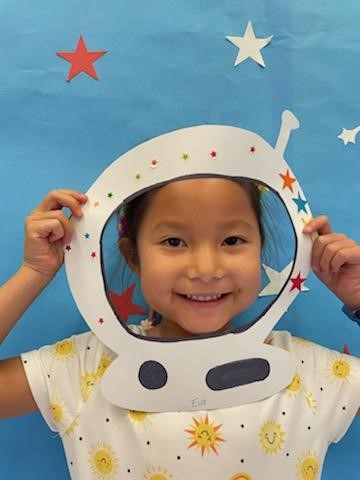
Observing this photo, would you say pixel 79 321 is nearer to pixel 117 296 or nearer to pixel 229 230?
pixel 117 296

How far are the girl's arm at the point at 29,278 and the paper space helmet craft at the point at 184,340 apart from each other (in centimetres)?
2

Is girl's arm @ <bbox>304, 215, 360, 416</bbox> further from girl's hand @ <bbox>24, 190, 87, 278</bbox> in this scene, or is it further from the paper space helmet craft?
girl's hand @ <bbox>24, 190, 87, 278</bbox>

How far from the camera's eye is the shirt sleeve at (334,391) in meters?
0.79

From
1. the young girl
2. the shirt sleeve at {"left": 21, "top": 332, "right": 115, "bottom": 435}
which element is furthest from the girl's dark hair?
the shirt sleeve at {"left": 21, "top": 332, "right": 115, "bottom": 435}

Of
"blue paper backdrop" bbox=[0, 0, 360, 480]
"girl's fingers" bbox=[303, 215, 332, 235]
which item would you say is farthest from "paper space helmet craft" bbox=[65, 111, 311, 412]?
"blue paper backdrop" bbox=[0, 0, 360, 480]

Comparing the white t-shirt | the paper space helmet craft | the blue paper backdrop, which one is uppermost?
the blue paper backdrop


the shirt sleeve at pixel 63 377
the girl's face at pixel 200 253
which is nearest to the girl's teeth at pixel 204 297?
the girl's face at pixel 200 253

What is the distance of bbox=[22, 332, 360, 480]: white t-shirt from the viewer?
750 millimetres

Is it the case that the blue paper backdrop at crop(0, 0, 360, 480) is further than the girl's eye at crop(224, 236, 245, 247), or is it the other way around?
the blue paper backdrop at crop(0, 0, 360, 480)

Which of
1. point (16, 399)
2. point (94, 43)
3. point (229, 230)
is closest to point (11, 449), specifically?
point (16, 399)

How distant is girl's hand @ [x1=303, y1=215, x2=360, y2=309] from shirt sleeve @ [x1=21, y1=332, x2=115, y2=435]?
0.86 feet

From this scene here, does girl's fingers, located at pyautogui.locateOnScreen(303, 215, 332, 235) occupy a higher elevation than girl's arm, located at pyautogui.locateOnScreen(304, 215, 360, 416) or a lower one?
higher

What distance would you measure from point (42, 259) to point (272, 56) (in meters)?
0.44

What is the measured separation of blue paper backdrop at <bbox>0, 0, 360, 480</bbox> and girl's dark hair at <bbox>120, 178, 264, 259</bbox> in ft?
0.52
